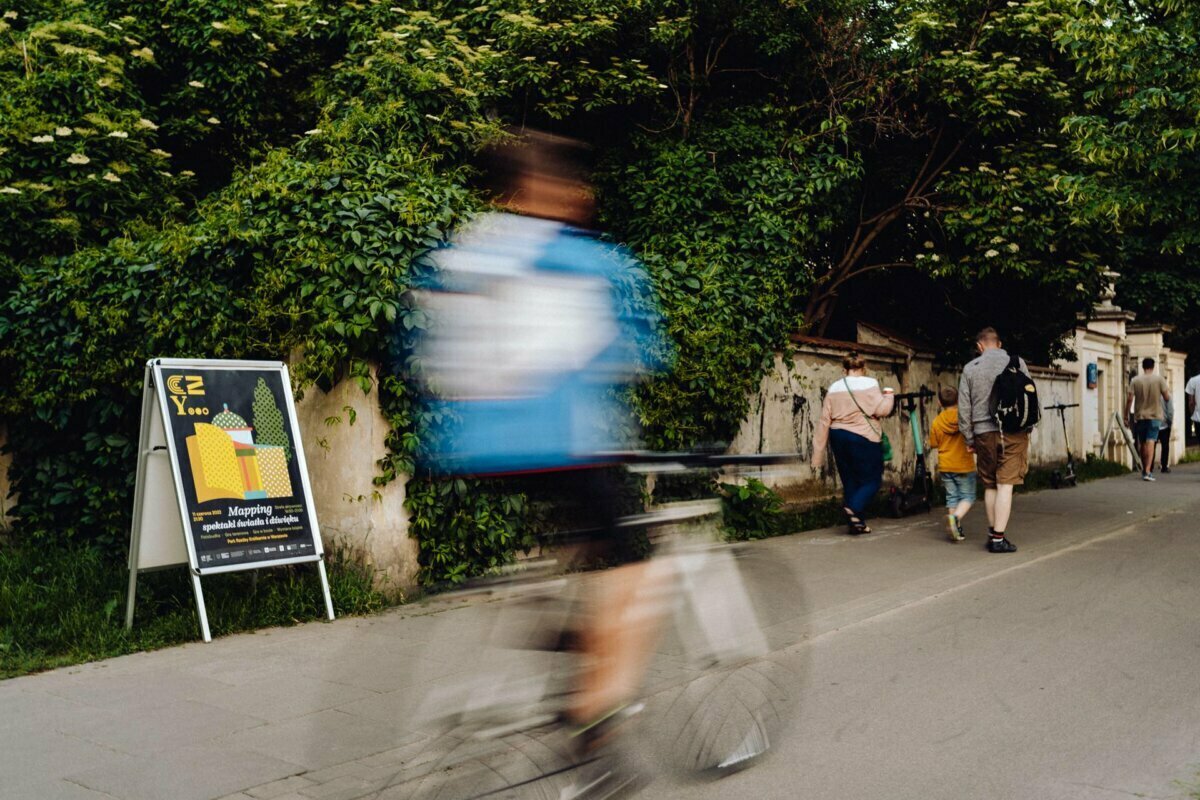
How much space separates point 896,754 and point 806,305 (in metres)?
11.1

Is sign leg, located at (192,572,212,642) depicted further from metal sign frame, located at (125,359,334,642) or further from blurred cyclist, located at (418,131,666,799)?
blurred cyclist, located at (418,131,666,799)

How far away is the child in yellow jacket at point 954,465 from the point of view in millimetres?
10562

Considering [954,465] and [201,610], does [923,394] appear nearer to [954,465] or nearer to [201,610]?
[954,465]

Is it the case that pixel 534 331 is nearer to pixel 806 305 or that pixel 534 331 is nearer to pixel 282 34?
pixel 282 34

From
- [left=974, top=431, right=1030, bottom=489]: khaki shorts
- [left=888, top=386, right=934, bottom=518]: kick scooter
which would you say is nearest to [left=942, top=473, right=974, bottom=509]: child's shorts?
[left=974, top=431, right=1030, bottom=489]: khaki shorts

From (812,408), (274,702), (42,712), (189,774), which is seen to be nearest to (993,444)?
(812,408)

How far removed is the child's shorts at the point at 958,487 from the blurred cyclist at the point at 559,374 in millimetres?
7367

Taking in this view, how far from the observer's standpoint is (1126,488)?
56.4ft

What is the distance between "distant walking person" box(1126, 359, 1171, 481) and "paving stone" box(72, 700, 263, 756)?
1786cm

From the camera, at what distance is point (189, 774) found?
4.23 meters

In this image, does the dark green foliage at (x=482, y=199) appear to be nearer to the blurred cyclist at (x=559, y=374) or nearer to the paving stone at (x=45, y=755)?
the paving stone at (x=45, y=755)

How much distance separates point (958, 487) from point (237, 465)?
280 inches

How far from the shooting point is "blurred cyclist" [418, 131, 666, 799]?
377 centimetres

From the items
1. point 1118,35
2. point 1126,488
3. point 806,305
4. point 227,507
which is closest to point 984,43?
point 1118,35
